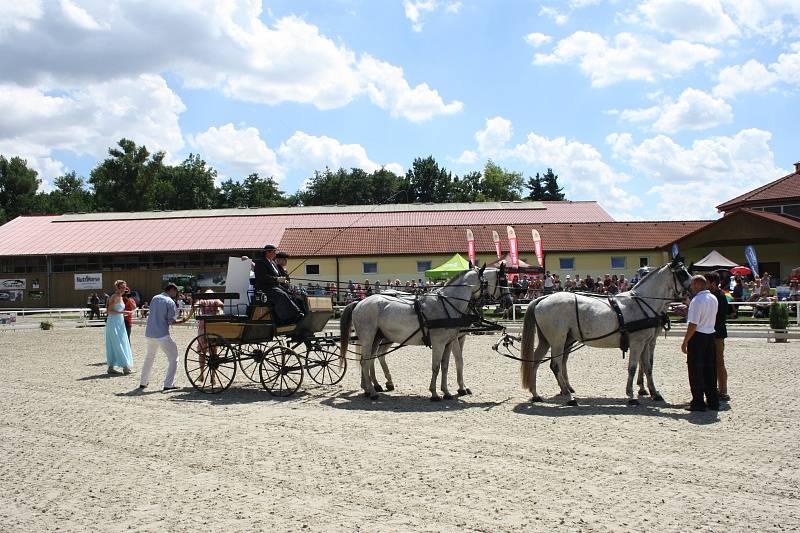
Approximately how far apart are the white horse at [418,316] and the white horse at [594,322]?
1.03 m

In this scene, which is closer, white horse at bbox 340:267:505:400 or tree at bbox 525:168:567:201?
white horse at bbox 340:267:505:400

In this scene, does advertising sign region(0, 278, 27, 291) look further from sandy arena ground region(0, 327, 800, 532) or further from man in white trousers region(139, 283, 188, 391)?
man in white trousers region(139, 283, 188, 391)

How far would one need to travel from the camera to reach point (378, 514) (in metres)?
6.04

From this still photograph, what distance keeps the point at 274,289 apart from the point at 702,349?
6.89m

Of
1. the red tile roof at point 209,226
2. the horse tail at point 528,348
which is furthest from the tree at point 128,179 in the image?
the horse tail at point 528,348

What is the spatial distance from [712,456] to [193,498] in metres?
5.37

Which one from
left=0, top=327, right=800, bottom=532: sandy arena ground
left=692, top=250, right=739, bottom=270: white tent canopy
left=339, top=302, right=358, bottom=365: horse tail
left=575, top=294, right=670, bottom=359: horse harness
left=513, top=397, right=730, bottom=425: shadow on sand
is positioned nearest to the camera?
left=0, top=327, right=800, bottom=532: sandy arena ground

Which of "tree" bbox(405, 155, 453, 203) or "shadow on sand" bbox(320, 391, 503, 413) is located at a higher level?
"tree" bbox(405, 155, 453, 203)

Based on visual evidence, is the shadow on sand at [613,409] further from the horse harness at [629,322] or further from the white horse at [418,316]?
the white horse at [418,316]

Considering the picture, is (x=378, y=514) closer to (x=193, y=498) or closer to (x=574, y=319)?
(x=193, y=498)

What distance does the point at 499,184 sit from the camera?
310 ft

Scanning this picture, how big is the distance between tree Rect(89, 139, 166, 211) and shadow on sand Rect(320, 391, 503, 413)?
8185 centimetres

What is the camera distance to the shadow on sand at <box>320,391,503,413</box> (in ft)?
36.3

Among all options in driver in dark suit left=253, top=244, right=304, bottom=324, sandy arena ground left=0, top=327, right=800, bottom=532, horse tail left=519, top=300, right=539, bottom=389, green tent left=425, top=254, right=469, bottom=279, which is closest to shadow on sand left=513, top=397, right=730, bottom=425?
sandy arena ground left=0, top=327, right=800, bottom=532
